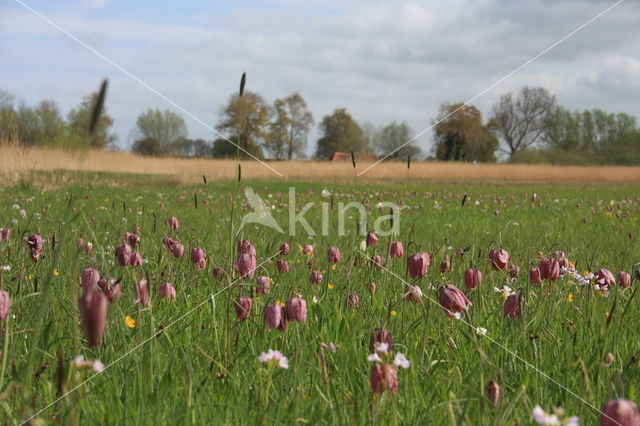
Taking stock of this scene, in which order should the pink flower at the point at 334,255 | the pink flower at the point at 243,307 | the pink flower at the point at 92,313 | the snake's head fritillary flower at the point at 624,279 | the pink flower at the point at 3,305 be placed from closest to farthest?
1. the pink flower at the point at 92,313
2. the pink flower at the point at 3,305
3. the pink flower at the point at 243,307
4. the snake's head fritillary flower at the point at 624,279
5. the pink flower at the point at 334,255

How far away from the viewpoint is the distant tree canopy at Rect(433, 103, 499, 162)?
31.8 m

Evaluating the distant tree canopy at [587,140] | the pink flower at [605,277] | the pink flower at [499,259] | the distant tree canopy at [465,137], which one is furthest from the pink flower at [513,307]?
the distant tree canopy at [587,140]

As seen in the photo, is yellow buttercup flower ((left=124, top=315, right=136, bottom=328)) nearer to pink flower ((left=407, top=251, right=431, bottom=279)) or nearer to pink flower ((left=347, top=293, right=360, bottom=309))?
pink flower ((left=347, top=293, right=360, bottom=309))

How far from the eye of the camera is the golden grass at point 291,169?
1288 cm

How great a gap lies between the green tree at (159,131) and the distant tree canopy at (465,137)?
1619cm

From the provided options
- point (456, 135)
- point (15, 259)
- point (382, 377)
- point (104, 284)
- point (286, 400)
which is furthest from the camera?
point (456, 135)

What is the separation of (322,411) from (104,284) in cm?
97

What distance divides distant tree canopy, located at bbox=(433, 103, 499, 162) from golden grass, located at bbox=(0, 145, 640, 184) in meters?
2.70

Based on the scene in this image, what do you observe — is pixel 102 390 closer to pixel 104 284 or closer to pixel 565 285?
pixel 104 284

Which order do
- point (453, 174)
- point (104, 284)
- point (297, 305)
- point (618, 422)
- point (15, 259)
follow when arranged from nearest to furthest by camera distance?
1. point (618, 422)
2. point (297, 305)
3. point (104, 284)
4. point (15, 259)
5. point (453, 174)

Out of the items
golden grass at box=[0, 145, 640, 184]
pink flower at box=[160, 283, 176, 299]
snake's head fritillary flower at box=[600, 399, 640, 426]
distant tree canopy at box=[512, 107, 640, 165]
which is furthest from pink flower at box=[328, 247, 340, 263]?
distant tree canopy at box=[512, 107, 640, 165]

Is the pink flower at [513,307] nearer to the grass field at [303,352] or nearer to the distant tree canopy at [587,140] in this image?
the grass field at [303,352]

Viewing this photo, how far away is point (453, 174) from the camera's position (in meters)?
26.5

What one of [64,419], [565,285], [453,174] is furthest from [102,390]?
[453,174]
